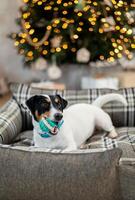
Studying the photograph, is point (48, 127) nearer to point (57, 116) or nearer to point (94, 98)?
point (57, 116)

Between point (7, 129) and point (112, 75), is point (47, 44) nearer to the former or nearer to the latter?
point (112, 75)

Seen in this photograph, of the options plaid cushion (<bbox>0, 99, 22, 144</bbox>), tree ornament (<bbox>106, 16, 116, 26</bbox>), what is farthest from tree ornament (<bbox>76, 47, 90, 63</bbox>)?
plaid cushion (<bbox>0, 99, 22, 144</bbox>)

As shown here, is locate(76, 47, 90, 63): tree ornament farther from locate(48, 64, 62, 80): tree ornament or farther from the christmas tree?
Answer: locate(48, 64, 62, 80): tree ornament

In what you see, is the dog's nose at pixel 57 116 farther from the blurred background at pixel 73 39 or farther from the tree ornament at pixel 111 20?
the tree ornament at pixel 111 20

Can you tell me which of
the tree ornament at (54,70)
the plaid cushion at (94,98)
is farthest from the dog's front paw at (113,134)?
the tree ornament at (54,70)

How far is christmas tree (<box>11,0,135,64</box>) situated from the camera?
2977mm

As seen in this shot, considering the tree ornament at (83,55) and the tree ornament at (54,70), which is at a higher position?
the tree ornament at (83,55)

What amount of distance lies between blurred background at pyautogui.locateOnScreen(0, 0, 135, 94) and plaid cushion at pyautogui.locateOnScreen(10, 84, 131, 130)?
729 mm

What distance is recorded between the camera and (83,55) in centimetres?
329

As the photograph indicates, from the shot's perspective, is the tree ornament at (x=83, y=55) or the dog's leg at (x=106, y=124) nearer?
the dog's leg at (x=106, y=124)

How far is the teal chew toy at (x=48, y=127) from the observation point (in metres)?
1.48

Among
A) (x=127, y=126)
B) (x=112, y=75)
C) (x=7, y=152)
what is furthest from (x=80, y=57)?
(x=7, y=152)

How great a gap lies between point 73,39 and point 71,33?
5.4 inches

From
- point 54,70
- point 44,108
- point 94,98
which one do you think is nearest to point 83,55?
point 54,70
